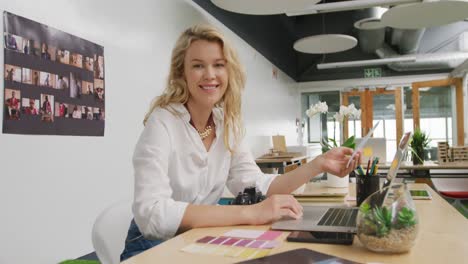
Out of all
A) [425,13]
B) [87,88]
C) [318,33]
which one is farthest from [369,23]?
[87,88]

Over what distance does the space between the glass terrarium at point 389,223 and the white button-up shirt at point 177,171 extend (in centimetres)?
49

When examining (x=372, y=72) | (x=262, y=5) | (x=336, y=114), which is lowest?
(x=336, y=114)

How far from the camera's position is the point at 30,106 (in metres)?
2.02

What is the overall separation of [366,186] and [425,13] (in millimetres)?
3164

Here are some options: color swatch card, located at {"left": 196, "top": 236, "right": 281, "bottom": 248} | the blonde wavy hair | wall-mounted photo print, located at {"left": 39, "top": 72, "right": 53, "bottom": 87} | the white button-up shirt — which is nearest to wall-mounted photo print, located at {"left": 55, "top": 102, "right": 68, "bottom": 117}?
wall-mounted photo print, located at {"left": 39, "top": 72, "right": 53, "bottom": 87}

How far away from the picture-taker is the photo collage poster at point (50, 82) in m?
1.93

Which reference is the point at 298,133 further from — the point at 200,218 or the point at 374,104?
the point at 200,218

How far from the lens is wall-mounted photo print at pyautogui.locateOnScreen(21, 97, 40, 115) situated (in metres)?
1.98

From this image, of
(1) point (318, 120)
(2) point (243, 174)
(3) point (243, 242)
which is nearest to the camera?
(3) point (243, 242)

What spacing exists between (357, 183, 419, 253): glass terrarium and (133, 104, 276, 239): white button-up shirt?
0.49m

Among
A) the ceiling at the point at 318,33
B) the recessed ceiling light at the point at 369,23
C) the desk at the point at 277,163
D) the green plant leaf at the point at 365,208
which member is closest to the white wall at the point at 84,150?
the green plant leaf at the point at 365,208

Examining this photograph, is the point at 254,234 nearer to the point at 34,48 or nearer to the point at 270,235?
the point at 270,235

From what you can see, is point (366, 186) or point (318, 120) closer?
point (366, 186)

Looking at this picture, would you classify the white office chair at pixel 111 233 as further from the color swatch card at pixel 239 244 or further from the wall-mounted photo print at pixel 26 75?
the wall-mounted photo print at pixel 26 75
